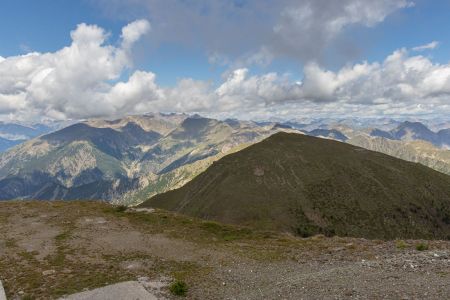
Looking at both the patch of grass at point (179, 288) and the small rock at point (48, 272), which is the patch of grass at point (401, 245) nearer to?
the patch of grass at point (179, 288)

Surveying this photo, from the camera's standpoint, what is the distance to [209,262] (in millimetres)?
39438

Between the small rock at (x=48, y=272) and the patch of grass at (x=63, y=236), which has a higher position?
the patch of grass at (x=63, y=236)

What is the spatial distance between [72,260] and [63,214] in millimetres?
29698

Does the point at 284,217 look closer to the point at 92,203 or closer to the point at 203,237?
the point at 92,203

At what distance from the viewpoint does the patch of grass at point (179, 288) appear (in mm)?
29812

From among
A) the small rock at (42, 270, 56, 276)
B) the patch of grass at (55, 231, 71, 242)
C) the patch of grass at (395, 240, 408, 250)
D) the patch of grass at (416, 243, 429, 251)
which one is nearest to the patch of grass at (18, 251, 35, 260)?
the patch of grass at (55, 231, 71, 242)

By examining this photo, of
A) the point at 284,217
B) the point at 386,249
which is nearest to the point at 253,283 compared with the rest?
the point at 386,249

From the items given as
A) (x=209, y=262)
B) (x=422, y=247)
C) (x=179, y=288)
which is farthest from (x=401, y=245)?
(x=179, y=288)

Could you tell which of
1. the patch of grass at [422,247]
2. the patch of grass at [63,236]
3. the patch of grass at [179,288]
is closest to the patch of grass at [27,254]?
the patch of grass at [63,236]

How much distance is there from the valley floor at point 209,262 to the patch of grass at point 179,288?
0.49 metres

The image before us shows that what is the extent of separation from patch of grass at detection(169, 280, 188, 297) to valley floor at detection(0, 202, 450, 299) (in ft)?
1.61

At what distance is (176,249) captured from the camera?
45625 mm

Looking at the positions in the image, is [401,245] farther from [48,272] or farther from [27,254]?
[27,254]

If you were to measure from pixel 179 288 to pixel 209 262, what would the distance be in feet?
31.8
